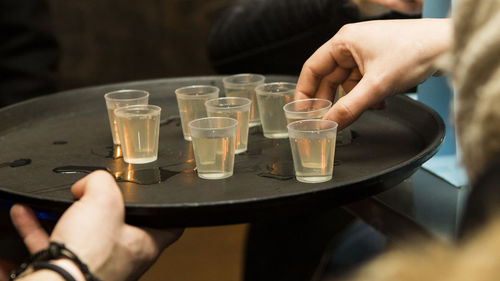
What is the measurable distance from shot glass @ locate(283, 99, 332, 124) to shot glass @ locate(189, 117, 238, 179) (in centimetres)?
14

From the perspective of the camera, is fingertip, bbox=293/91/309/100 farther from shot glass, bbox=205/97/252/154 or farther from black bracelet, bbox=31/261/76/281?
black bracelet, bbox=31/261/76/281

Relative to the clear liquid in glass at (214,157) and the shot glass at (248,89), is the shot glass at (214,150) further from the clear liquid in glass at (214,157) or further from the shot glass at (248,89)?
the shot glass at (248,89)

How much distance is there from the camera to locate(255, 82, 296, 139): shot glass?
1.41 meters

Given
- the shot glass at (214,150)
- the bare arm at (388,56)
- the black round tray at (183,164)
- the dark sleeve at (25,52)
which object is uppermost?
the bare arm at (388,56)

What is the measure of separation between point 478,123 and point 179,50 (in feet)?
12.8

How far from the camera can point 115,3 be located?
13.7 ft

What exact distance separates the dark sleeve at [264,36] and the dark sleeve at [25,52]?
77 cm

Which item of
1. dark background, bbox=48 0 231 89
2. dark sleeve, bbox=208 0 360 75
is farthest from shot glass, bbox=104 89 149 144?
dark background, bbox=48 0 231 89

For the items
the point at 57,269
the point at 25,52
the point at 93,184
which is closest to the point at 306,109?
the point at 93,184

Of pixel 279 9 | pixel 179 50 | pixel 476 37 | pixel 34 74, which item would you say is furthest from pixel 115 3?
pixel 476 37

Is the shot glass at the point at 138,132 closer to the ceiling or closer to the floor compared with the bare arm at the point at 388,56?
closer to the floor

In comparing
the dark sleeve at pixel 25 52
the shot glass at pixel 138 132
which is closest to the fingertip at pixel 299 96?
the shot glass at pixel 138 132

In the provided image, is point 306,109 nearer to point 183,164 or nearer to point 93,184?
point 183,164

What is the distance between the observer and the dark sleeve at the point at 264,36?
1.88m
